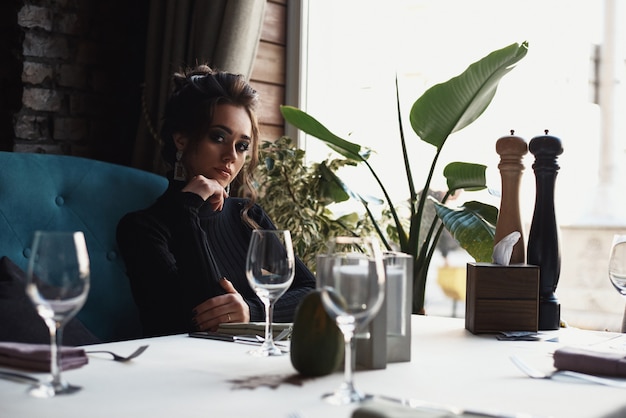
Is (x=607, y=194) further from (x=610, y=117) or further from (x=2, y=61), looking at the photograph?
(x=2, y=61)

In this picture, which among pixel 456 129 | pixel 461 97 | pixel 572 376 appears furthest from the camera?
pixel 456 129

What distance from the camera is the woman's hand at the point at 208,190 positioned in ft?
7.39

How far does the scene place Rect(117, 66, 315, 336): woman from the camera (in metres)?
2.05

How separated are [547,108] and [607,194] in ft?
1.16

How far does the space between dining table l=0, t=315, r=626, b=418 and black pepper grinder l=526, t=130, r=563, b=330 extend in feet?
1.16

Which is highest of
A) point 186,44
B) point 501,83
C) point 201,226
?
point 186,44

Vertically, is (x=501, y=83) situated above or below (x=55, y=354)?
above

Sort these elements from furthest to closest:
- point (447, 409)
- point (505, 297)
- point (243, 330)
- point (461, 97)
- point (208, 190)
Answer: point (461, 97) < point (208, 190) < point (505, 297) < point (243, 330) < point (447, 409)

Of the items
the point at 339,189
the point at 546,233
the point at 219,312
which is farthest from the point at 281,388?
the point at 339,189

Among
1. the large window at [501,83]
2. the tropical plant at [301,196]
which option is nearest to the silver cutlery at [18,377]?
the tropical plant at [301,196]

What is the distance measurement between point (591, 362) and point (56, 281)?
31.9 inches

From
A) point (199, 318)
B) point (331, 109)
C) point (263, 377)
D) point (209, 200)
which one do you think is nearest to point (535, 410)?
point (263, 377)

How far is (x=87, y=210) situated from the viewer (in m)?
2.43

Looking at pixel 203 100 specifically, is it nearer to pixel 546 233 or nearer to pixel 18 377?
pixel 546 233
